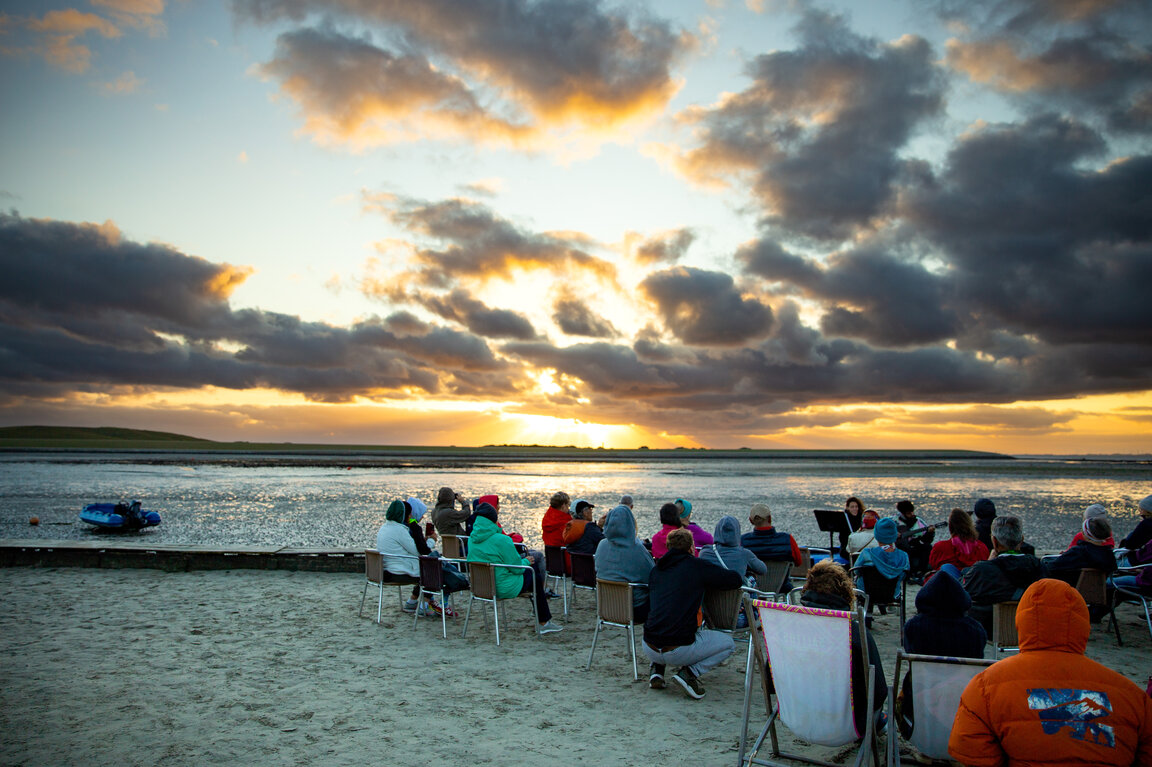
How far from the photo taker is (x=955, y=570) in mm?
7199

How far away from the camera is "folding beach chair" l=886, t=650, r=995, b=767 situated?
3.86 metres

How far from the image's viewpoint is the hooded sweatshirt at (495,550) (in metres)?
7.80

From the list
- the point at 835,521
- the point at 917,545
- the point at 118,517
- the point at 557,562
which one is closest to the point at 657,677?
the point at 557,562

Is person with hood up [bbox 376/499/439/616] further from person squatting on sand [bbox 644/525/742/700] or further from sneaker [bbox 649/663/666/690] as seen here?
person squatting on sand [bbox 644/525/742/700]

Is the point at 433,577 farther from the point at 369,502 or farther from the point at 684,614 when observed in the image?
the point at 369,502

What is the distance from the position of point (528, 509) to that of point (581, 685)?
20.2 m

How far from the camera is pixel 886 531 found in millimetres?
7492

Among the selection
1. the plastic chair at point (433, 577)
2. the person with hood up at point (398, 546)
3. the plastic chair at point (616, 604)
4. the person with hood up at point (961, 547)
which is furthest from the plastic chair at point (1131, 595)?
the person with hood up at point (398, 546)

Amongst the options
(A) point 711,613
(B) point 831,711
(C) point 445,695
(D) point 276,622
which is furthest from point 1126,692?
(D) point 276,622

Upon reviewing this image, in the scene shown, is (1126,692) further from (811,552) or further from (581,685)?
(811,552)

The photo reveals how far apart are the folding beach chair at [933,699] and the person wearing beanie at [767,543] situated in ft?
12.2

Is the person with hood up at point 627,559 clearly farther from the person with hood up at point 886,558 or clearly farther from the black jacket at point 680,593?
the person with hood up at point 886,558

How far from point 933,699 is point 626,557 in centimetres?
331

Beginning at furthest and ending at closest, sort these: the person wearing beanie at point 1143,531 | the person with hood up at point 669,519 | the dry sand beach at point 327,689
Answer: the person wearing beanie at point 1143,531 → the person with hood up at point 669,519 → the dry sand beach at point 327,689
